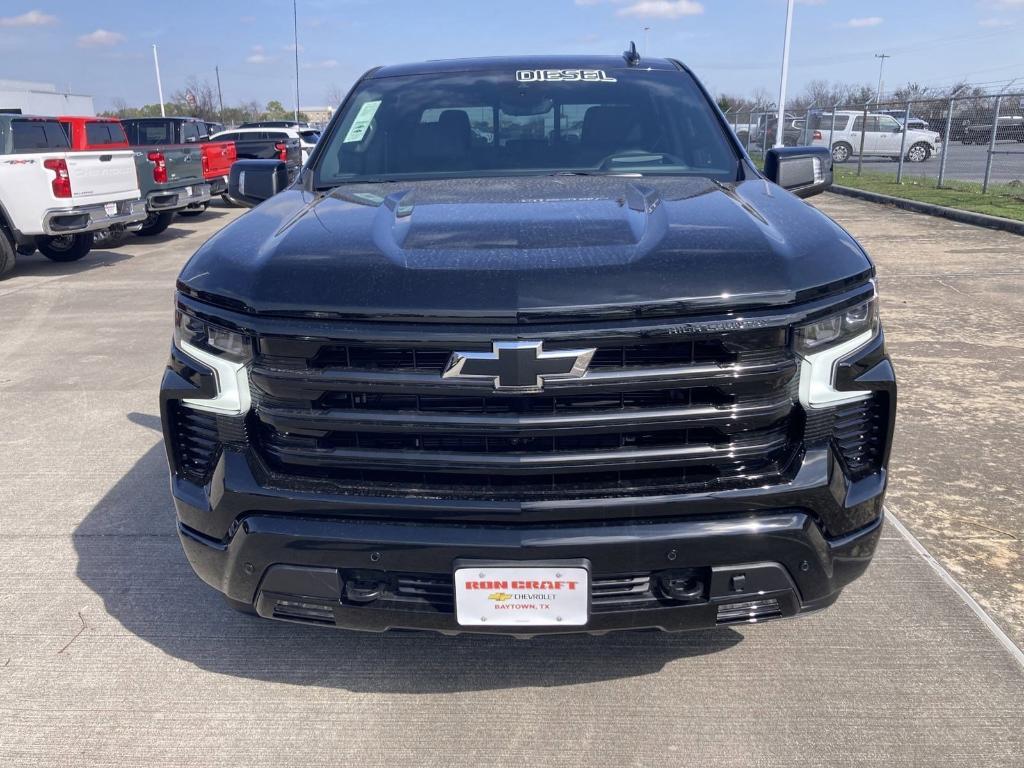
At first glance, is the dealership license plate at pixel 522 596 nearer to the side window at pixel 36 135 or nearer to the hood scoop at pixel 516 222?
the hood scoop at pixel 516 222

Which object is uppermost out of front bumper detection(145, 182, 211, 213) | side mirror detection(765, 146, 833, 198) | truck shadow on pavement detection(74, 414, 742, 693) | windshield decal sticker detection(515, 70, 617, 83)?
windshield decal sticker detection(515, 70, 617, 83)

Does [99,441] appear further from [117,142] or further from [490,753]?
[117,142]

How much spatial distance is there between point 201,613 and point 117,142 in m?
11.3

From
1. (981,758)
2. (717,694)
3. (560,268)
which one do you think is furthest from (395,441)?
Answer: (981,758)

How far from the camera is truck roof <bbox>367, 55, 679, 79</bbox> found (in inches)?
156

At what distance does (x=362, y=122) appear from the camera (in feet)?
12.5

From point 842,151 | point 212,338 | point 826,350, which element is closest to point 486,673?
point 212,338

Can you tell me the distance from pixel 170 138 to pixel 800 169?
15.0m

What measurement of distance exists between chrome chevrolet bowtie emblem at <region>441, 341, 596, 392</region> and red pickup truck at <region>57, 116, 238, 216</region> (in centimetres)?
836

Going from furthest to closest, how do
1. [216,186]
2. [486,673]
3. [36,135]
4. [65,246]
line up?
[216,186] → [65,246] → [36,135] → [486,673]

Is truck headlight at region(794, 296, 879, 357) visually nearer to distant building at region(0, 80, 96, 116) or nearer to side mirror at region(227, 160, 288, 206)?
side mirror at region(227, 160, 288, 206)

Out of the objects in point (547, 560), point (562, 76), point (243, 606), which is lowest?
point (243, 606)

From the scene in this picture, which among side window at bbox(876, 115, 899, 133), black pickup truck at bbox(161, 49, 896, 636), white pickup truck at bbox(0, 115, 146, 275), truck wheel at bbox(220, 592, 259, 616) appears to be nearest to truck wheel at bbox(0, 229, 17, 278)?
white pickup truck at bbox(0, 115, 146, 275)

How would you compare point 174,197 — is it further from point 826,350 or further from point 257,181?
point 826,350
